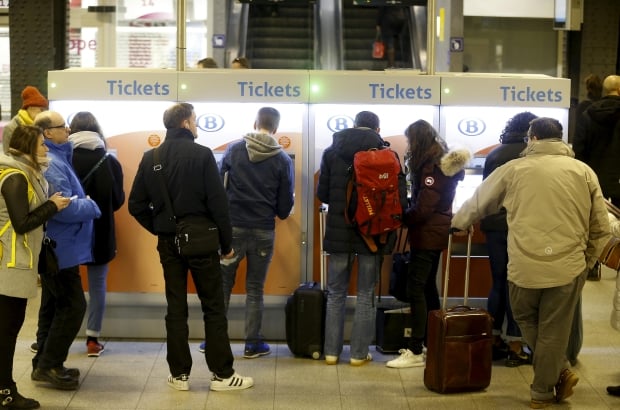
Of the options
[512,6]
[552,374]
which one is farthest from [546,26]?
[552,374]

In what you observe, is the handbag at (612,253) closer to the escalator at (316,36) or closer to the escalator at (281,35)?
the escalator at (316,36)

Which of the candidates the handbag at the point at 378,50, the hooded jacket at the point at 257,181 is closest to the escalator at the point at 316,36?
the handbag at the point at 378,50

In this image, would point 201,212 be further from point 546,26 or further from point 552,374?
point 546,26

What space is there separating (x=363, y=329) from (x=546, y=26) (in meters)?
8.79

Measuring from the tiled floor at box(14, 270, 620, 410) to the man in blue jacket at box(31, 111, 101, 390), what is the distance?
0.15 meters

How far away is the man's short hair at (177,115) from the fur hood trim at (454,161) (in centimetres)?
149

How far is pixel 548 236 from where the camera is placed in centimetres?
497

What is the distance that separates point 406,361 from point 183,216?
1.68 meters

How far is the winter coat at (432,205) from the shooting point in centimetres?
575

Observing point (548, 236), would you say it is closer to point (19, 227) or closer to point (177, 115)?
point (177, 115)

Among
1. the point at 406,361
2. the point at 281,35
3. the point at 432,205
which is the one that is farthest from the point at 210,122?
the point at 281,35

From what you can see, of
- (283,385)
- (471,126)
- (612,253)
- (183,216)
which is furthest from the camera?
(471,126)

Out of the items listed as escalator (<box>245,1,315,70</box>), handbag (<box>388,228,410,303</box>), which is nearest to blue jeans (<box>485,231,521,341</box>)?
handbag (<box>388,228,410,303</box>)

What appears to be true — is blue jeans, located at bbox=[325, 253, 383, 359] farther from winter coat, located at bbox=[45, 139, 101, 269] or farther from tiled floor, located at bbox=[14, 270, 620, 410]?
winter coat, located at bbox=[45, 139, 101, 269]
